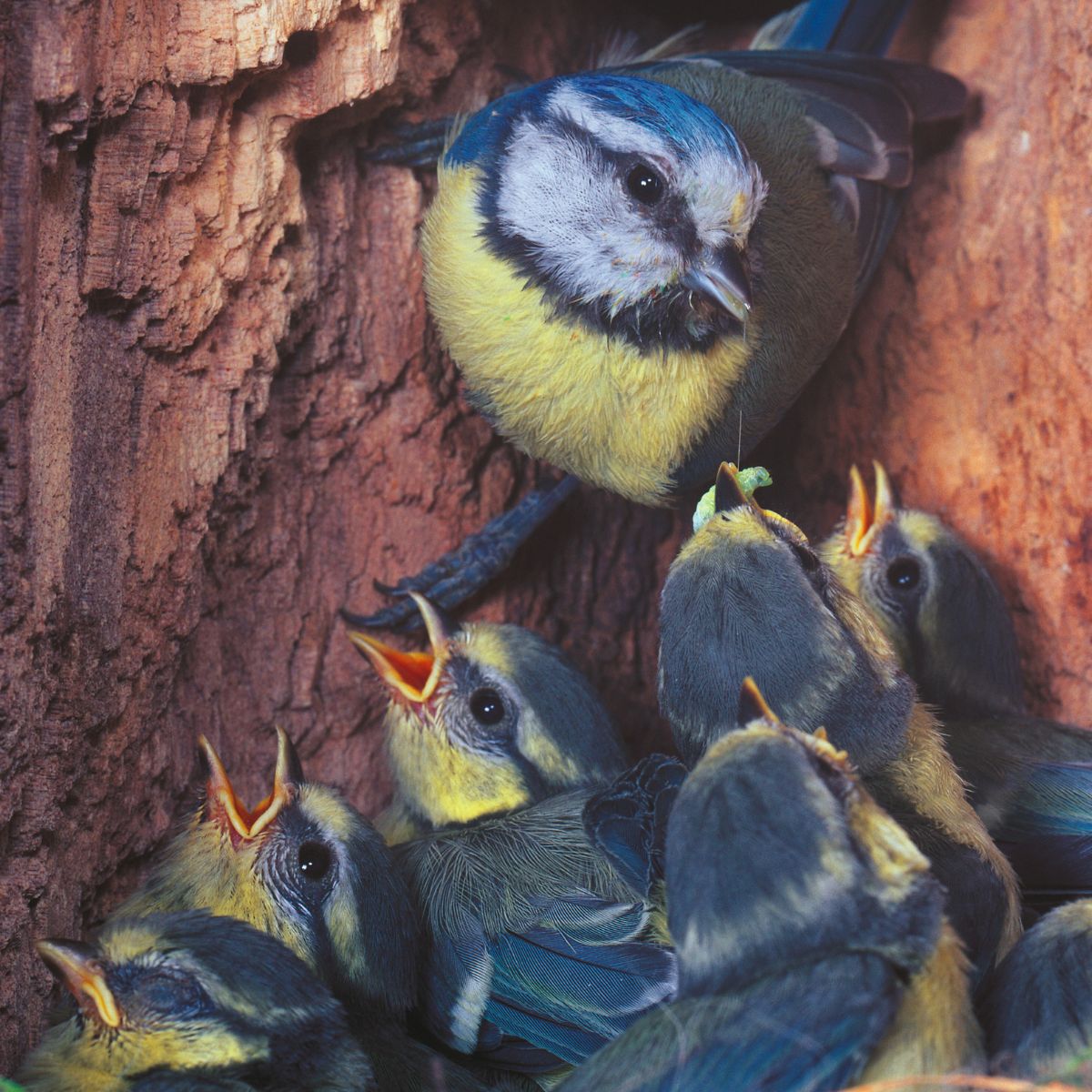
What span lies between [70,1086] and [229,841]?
45cm

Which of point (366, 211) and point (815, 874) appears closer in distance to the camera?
point (815, 874)

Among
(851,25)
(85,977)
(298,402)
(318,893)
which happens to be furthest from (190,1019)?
(851,25)

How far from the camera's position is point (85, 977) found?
5.21ft

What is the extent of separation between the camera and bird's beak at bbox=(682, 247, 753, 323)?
7.03 ft

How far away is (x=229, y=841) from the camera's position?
196 centimetres

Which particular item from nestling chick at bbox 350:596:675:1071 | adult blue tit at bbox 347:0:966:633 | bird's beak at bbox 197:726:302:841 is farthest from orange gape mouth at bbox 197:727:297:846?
adult blue tit at bbox 347:0:966:633

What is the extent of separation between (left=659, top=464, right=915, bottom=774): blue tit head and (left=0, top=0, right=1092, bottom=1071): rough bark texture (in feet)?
2.68

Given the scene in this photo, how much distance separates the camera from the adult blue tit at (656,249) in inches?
85.5

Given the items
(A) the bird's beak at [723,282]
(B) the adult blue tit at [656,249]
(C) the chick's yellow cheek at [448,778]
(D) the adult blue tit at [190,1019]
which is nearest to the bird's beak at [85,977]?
(D) the adult blue tit at [190,1019]

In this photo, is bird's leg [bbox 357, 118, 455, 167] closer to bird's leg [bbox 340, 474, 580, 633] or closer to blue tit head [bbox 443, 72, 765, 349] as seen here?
blue tit head [bbox 443, 72, 765, 349]

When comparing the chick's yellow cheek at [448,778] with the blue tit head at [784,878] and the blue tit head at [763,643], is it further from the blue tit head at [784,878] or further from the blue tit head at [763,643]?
the blue tit head at [784,878]

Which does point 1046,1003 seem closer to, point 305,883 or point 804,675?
point 804,675

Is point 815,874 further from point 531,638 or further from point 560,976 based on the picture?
point 531,638

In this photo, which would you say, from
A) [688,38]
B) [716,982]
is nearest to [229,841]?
[716,982]
